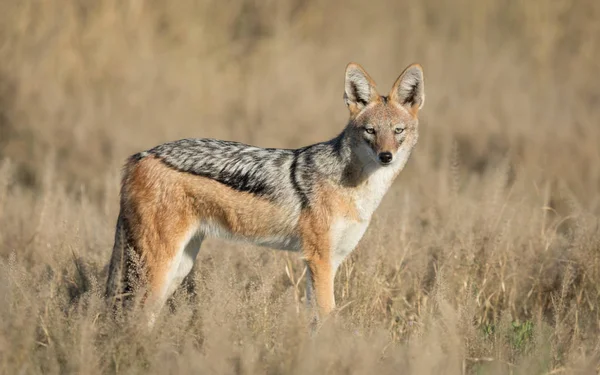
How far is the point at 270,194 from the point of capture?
6078 mm

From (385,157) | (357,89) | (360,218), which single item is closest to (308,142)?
(357,89)

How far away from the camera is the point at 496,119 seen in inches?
492

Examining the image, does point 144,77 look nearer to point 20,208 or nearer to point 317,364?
point 20,208

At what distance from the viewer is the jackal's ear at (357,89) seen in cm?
614

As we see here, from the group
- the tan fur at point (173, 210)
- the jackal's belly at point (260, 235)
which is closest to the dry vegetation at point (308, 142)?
the jackal's belly at point (260, 235)

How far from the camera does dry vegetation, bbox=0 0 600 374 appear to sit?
474 centimetres

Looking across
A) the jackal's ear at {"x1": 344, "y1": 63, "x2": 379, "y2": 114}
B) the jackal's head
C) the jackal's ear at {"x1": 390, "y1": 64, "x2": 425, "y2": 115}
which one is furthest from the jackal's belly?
the jackal's ear at {"x1": 390, "y1": 64, "x2": 425, "y2": 115}

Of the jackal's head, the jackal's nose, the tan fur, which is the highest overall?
the jackal's head

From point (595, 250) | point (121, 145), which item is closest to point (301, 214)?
point (595, 250)

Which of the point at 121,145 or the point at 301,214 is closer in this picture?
the point at 301,214

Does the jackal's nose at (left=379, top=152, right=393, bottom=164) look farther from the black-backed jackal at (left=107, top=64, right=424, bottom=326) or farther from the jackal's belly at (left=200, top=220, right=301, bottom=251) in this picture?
the jackal's belly at (left=200, top=220, right=301, bottom=251)

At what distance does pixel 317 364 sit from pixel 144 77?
8.92 m

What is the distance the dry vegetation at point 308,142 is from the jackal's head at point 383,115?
96cm

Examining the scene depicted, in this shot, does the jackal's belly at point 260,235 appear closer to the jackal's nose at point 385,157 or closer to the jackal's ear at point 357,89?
the jackal's nose at point 385,157
